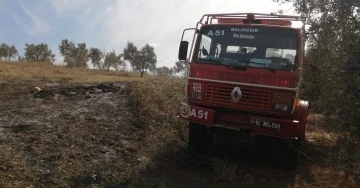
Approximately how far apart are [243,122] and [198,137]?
1056 mm

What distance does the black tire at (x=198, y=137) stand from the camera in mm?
6754

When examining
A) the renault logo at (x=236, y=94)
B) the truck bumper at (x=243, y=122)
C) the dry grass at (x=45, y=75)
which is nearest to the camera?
the truck bumper at (x=243, y=122)

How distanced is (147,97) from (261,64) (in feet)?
11.1

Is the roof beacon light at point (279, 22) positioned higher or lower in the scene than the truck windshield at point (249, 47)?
higher

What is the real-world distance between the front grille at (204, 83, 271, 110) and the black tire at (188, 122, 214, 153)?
0.68 m

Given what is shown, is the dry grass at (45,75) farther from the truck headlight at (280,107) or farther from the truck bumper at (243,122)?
the truck headlight at (280,107)

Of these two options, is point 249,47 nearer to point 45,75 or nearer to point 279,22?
point 279,22

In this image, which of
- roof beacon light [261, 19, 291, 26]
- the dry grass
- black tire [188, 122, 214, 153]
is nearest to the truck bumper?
black tire [188, 122, 214, 153]

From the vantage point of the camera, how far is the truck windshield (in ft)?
19.9

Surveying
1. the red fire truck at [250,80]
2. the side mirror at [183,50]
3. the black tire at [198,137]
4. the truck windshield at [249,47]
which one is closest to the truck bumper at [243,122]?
the red fire truck at [250,80]

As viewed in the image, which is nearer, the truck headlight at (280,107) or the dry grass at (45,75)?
the truck headlight at (280,107)

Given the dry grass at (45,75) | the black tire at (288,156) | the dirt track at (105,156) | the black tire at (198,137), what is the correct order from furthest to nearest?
the dry grass at (45,75), the black tire at (198,137), the black tire at (288,156), the dirt track at (105,156)

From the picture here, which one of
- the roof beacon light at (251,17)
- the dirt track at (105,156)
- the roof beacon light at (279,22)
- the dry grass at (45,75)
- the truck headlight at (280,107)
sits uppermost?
the roof beacon light at (251,17)

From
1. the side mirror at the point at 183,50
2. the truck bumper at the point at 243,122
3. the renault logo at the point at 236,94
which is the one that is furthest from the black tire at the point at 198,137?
the side mirror at the point at 183,50
